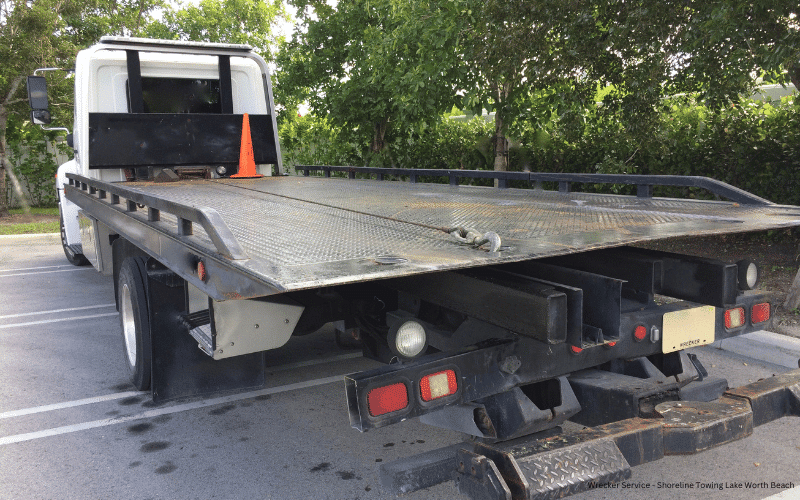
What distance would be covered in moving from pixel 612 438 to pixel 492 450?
439mm

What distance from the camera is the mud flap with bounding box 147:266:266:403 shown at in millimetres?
4121

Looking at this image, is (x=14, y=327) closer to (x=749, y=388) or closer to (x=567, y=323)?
A: (x=567, y=323)

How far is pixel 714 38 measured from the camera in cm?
539

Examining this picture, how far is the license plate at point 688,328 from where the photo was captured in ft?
9.75

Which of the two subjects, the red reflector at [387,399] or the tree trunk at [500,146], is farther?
the tree trunk at [500,146]

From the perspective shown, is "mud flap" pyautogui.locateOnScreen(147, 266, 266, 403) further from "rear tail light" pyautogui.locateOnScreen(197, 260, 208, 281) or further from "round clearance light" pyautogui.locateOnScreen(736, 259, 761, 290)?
"round clearance light" pyautogui.locateOnScreen(736, 259, 761, 290)

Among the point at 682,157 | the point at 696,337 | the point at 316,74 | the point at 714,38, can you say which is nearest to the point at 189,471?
the point at 696,337

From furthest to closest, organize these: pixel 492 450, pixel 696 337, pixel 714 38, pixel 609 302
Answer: pixel 714 38
pixel 696 337
pixel 609 302
pixel 492 450

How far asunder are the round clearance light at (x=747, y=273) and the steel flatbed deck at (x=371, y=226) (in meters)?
0.20

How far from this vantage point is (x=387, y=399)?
7.74 ft

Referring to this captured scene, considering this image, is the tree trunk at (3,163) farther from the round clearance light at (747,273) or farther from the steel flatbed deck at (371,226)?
the round clearance light at (747,273)

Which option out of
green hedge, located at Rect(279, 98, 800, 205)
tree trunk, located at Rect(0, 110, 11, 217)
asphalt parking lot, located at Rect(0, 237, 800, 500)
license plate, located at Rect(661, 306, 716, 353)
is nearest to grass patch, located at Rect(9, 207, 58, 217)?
tree trunk, located at Rect(0, 110, 11, 217)

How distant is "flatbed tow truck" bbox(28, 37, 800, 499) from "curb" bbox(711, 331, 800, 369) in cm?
165

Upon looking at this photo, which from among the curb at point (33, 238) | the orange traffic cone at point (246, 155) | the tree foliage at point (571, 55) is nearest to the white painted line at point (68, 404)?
the orange traffic cone at point (246, 155)
